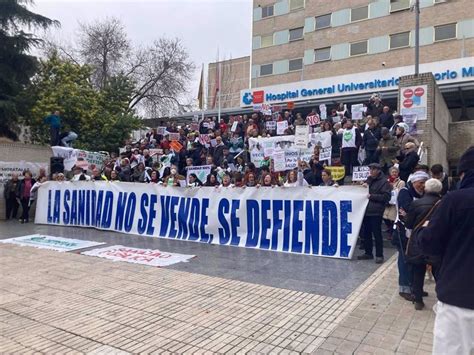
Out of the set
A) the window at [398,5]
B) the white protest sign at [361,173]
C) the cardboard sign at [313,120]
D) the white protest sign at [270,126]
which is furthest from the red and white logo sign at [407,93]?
the window at [398,5]

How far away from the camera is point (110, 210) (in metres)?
11.8

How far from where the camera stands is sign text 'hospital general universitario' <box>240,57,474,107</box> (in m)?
22.6

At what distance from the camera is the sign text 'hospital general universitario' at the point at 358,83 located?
22562 mm

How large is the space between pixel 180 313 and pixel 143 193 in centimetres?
636

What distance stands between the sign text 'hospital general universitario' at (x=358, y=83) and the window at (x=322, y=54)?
1061 centimetres

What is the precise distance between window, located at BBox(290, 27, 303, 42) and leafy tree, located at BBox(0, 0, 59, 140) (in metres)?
24.9

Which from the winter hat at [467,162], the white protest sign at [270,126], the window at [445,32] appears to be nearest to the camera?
the winter hat at [467,162]

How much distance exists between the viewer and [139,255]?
8438mm

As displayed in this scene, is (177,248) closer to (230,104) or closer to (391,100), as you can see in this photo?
(391,100)

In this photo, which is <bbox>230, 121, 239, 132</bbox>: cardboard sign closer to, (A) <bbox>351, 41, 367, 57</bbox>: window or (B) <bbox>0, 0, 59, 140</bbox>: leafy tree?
(B) <bbox>0, 0, 59, 140</bbox>: leafy tree

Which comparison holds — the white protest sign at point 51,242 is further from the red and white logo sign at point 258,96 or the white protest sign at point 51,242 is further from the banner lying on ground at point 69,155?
the red and white logo sign at point 258,96

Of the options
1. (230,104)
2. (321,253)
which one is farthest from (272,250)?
(230,104)

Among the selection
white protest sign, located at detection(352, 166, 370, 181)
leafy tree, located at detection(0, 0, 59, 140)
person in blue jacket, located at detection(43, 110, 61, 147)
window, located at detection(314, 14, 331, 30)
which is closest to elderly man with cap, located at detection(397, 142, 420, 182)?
white protest sign, located at detection(352, 166, 370, 181)

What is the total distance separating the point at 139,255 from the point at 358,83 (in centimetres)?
2041
